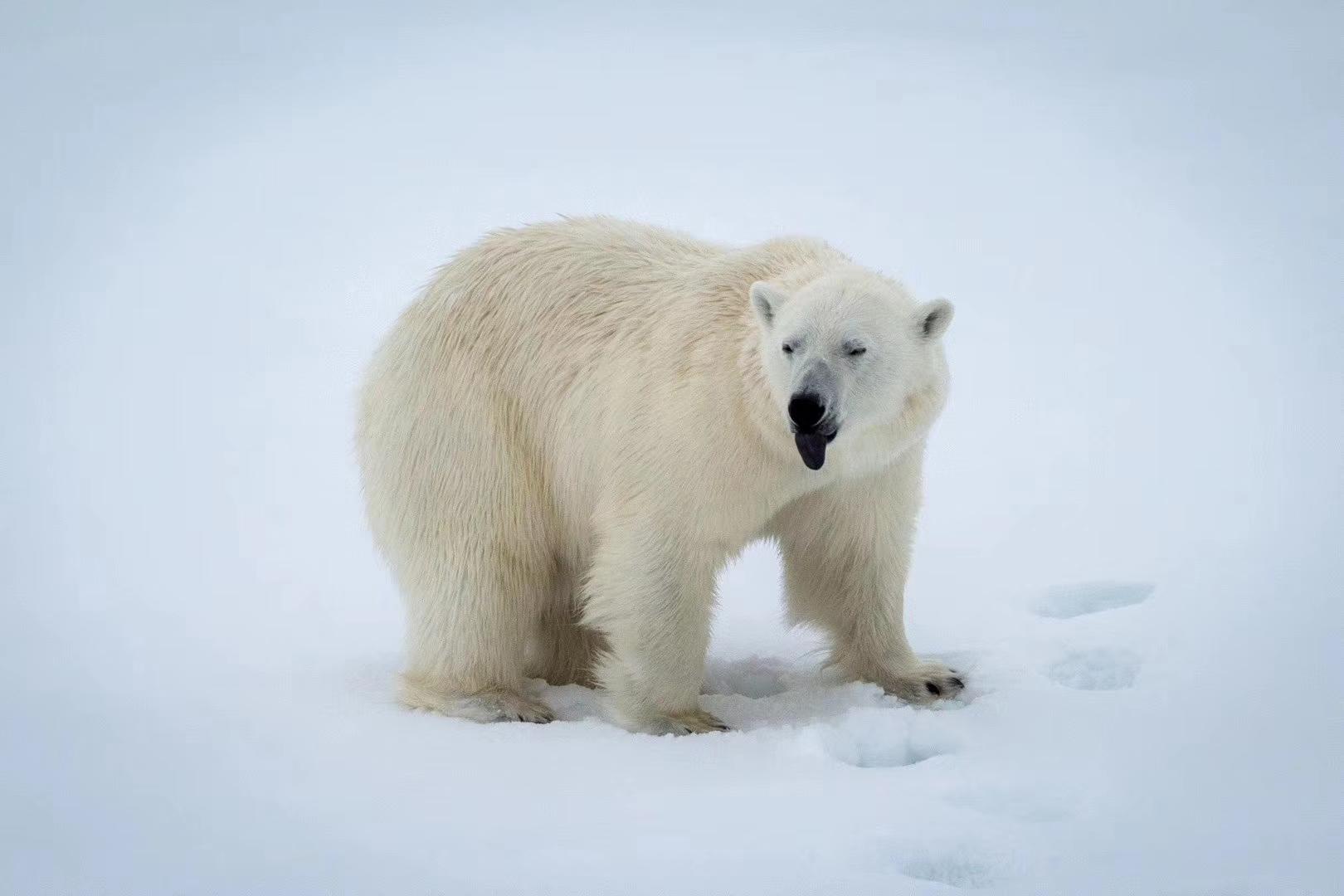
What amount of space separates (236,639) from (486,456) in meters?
1.90

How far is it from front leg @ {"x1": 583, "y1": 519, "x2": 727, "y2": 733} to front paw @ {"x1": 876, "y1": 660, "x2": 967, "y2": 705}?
2.54 ft

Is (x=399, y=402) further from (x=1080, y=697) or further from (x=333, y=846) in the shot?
(x=1080, y=697)

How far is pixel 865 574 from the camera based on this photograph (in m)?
5.34

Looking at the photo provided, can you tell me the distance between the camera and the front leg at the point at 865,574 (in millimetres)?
5125

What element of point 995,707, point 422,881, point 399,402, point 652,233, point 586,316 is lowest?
point 422,881

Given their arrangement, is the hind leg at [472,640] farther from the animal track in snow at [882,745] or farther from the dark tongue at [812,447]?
the dark tongue at [812,447]

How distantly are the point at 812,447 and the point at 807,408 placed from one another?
0.18m

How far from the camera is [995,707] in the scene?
4.92 m

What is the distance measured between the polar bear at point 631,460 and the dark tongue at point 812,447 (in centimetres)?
3

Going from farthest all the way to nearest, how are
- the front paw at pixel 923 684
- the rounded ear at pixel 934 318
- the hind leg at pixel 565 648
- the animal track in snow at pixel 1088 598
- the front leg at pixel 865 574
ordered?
the animal track in snow at pixel 1088 598
the hind leg at pixel 565 648
the front paw at pixel 923 684
the front leg at pixel 865 574
the rounded ear at pixel 934 318

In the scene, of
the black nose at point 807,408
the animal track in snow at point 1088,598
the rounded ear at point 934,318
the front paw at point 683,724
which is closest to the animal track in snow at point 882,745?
the front paw at point 683,724

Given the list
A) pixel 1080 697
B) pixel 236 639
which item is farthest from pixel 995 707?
pixel 236 639

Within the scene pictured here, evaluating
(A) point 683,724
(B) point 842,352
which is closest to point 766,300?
(B) point 842,352

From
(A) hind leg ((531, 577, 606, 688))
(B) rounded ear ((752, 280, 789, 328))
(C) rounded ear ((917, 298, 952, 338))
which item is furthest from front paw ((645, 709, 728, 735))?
(C) rounded ear ((917, 298, 952, 338))
